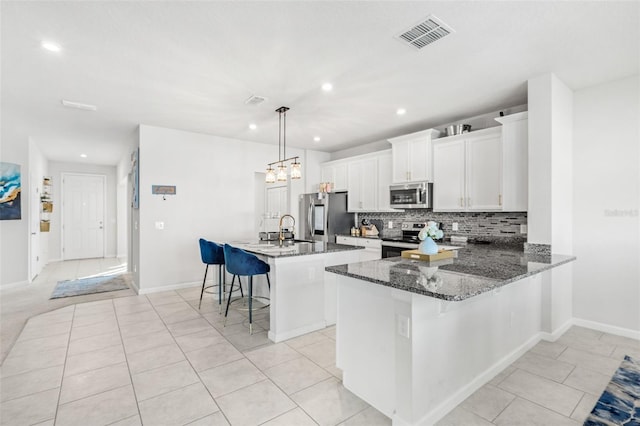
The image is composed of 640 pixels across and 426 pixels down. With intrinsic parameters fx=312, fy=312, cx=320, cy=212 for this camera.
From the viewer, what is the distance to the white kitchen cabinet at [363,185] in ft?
18.6

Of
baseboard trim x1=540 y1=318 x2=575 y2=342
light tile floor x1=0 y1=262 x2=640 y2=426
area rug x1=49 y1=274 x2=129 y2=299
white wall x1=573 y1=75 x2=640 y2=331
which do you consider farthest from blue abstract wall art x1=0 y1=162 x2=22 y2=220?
white wall x1=573 y1=75 x2=640 y2=331

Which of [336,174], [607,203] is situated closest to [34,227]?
[336,174]

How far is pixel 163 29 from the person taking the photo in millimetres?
2354

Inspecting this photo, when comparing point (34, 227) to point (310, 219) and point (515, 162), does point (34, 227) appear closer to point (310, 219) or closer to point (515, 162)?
point (310, 219)

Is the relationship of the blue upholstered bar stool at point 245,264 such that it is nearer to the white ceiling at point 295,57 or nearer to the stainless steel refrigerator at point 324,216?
the white ceiling at point 295,57

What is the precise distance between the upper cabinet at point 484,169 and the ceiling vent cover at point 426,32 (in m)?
1.70

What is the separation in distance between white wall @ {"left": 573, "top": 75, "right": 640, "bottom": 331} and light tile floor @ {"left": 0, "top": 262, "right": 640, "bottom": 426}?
39cm

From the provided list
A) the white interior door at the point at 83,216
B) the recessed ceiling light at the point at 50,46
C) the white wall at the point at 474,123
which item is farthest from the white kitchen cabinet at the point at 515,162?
the white interior door at the point at 83,216

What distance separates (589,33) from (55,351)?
537cm

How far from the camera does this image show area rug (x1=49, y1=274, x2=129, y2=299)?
511cm

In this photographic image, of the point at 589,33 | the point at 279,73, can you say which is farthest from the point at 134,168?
the point at 589,33

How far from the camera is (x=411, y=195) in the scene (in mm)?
4863

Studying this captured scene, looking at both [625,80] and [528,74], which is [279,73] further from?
[625,80]

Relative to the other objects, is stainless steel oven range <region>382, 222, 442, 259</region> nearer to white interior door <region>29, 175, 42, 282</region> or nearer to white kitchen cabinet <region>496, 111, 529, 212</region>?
white kitchen cabinet <region>496, 111, 529, 212</region>
